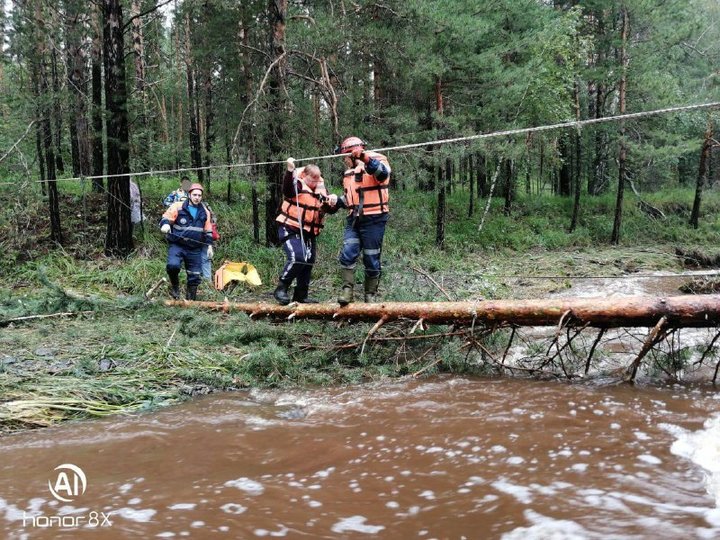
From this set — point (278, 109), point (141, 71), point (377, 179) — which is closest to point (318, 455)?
point (377, 179)

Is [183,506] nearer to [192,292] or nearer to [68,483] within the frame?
[68,483]

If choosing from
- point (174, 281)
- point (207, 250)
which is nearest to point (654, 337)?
point (174, 281)

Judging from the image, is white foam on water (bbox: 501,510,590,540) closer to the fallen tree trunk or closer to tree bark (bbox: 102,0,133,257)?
the fallen tree trunk

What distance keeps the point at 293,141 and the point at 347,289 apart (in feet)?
17.6

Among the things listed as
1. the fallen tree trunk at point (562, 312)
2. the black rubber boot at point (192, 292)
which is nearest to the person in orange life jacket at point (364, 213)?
the fallen tree trunk at point (562, 312)

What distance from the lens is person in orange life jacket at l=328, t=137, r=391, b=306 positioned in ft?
21.0

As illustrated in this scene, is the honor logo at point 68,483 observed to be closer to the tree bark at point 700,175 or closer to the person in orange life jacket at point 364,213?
the person in orange life jacket at point 364,213

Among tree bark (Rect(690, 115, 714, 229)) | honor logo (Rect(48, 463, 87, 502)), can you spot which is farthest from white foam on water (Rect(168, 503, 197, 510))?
tree bark (Rect(690, 115, 714, 229))

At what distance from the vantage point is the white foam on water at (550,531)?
2131 mm

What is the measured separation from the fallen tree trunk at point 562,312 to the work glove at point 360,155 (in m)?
1.75

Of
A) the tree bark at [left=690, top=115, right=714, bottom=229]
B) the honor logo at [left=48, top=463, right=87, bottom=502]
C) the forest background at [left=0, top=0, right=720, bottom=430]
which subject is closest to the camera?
the honor logo at [left=48, top=463, right=87, bottom=502]

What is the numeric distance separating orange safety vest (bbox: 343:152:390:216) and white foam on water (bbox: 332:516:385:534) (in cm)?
448

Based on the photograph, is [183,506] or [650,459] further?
[650,459]

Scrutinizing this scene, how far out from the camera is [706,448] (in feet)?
9.63
